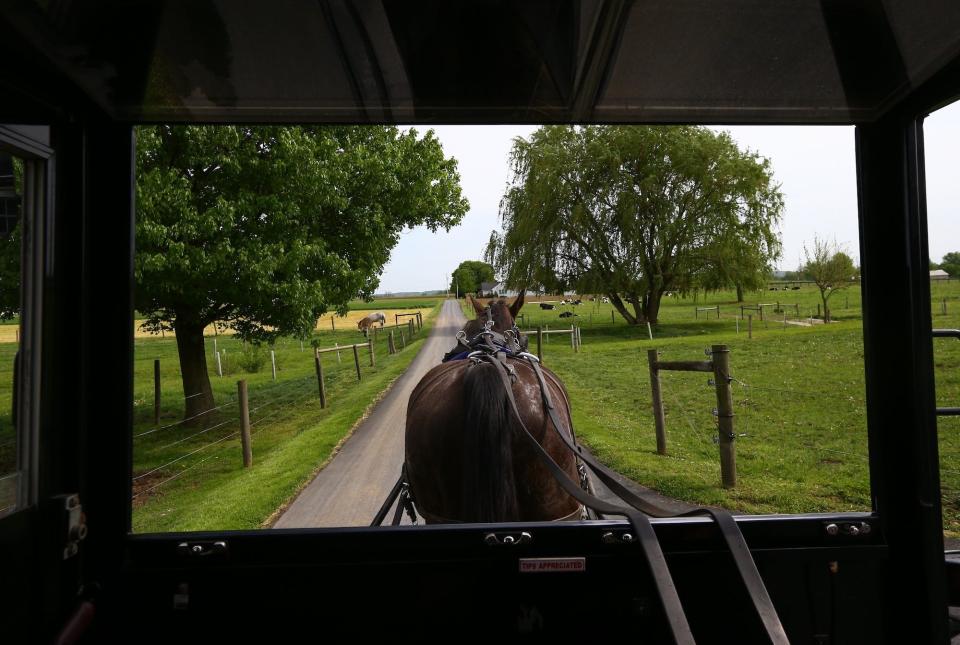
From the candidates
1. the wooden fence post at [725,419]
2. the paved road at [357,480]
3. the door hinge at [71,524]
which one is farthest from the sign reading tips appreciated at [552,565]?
the wooden fence post at [725,419]

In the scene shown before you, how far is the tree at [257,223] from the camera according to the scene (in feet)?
20.4

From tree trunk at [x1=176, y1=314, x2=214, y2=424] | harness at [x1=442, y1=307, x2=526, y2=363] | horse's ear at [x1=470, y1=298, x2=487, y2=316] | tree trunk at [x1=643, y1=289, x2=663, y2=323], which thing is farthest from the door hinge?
tree trunk at [x1=643, y1=289, x2=663, y2=323]

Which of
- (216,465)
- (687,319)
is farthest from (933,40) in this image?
(687,319)

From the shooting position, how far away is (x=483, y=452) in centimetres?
234

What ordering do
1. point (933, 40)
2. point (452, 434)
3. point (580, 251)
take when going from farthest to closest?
point (580, 251), point (452, 434), point (933, 40)

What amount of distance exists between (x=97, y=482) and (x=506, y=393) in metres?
1.46

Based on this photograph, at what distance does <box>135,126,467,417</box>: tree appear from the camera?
20.4 feet

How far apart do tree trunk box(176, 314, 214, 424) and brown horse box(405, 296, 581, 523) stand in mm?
5773

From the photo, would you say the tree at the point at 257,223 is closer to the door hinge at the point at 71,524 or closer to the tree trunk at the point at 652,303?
the door hinge at the point at 71,524

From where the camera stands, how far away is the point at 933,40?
1527 millimetres

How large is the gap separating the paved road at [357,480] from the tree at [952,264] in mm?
3462

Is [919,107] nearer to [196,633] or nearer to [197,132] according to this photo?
[196,633]

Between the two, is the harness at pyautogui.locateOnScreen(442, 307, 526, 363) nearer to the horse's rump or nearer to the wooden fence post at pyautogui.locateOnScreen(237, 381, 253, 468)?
the horse's rump

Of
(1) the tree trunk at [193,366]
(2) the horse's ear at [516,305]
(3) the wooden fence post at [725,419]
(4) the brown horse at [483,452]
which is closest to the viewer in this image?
(4) the brown horse at [483,452]
